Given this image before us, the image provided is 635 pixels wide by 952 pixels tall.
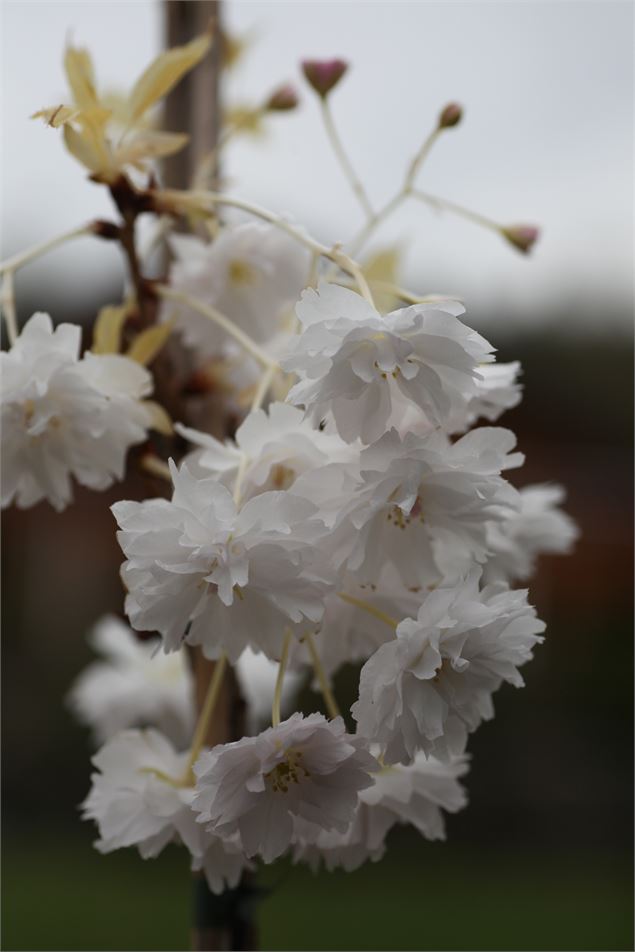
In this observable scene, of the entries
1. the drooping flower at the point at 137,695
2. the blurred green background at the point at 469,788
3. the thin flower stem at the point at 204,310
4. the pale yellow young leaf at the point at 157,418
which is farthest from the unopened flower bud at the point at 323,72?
the blurred green background at the point at 469,788

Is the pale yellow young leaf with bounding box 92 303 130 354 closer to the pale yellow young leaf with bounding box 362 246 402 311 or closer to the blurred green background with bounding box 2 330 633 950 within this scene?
the pale yellow young leaf with bounding box 362 246 402 311

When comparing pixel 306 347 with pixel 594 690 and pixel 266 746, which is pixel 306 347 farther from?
pixel 594 690

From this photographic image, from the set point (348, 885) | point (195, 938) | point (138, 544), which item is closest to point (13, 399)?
point (138, 544)

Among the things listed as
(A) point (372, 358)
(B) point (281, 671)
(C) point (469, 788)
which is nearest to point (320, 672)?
(B) point (281, 671)

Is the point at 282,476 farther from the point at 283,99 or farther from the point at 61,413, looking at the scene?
the point at 283,99

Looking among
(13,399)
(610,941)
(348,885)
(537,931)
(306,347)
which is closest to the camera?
(306,347)
